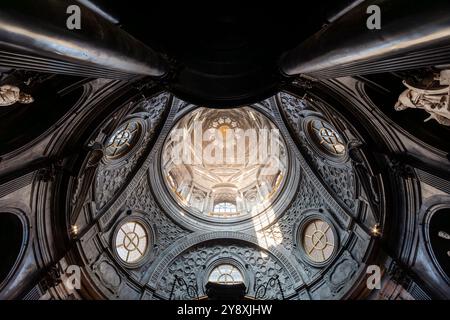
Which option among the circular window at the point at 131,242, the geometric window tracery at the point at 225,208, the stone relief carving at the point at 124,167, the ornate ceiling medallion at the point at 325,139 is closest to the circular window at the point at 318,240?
the ornate ceiling medallion at the point at 325,139

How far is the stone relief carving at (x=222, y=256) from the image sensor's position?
14.1m

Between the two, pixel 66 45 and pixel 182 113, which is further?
pixel 182 113

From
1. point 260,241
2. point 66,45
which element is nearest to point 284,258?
point 260,241

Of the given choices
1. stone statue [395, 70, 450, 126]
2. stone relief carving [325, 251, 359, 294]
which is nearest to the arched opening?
stone relief carving [325, 251, 359, 294]

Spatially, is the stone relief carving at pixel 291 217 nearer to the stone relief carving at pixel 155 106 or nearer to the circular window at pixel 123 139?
the stone relief carving at pixel 155 106

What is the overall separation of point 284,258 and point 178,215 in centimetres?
488

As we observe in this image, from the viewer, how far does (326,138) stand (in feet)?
38.9

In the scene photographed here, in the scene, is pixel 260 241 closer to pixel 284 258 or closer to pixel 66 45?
pixel 284 258

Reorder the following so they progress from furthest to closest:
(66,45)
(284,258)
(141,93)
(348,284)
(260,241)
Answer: (260,241) → (284,258) → (348,284) → (141,93) → (66,45)

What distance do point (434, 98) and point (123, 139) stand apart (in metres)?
9.11
